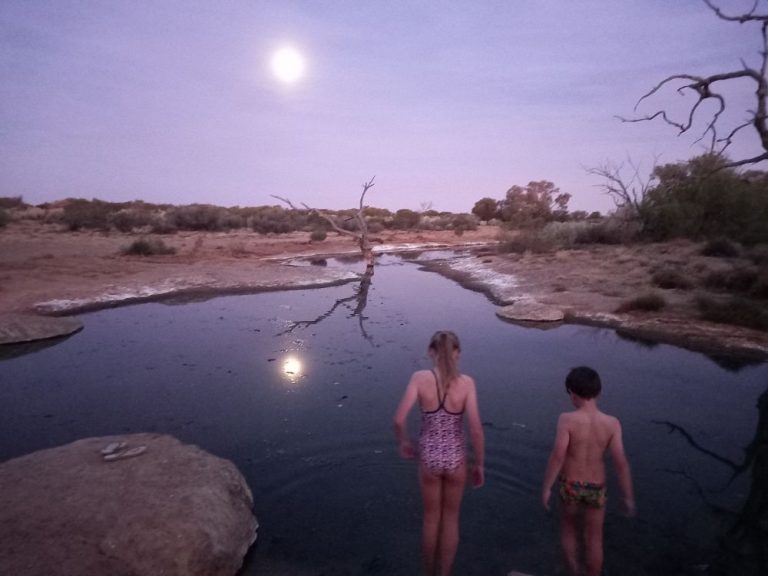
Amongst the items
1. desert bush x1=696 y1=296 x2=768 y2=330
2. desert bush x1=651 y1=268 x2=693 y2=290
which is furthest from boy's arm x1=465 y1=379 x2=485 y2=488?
desert bush x1=651 y1=268 x2=693 y2=290

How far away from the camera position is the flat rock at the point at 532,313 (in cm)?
1242

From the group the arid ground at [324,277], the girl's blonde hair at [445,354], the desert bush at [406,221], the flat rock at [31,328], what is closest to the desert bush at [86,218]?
the arid ground at [324,277]

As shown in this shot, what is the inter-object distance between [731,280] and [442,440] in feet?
46.2

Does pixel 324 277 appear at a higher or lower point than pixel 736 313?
lower

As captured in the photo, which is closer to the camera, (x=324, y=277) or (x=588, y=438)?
(x=588, y=438)

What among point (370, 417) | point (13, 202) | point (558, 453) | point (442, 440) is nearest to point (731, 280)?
point (370, 417)

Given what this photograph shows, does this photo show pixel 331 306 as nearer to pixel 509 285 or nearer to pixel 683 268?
pixel 509 285

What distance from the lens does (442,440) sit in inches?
125

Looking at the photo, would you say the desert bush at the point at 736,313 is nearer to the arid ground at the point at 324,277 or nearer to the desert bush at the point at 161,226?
the arid ground at the point at 324,277

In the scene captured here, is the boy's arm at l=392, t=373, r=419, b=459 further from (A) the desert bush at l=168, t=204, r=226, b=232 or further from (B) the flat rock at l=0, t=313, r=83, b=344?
(A) the desert bush at l=168, t=204, r=226, b=232

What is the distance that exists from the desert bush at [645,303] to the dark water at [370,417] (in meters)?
1.81

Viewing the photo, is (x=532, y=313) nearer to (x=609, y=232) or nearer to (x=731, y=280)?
(x=731, y=280)

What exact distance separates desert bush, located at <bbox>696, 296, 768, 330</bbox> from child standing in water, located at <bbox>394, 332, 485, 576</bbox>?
1022cm

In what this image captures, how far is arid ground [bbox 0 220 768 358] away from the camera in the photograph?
38.0 ft
